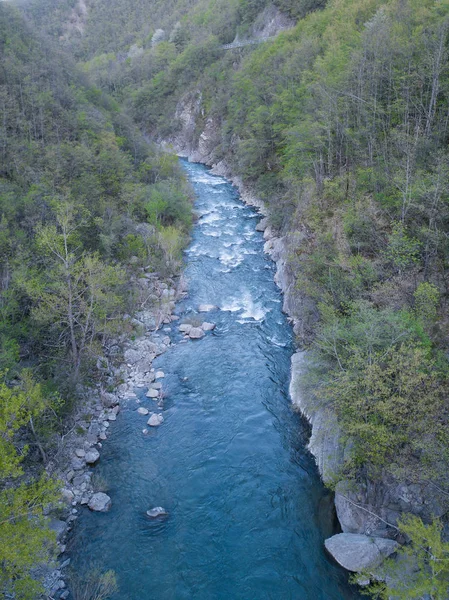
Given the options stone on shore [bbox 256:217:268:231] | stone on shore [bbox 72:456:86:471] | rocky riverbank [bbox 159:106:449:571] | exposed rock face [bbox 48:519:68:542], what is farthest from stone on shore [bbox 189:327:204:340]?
stone on shore [bbox 256:217:268:231]

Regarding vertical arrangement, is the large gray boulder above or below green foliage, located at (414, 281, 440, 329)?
below

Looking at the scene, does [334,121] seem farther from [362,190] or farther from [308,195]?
[362,190]

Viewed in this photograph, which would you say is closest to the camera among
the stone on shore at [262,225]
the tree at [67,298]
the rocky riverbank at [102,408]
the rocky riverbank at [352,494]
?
the rocky riverbank at [352,494]

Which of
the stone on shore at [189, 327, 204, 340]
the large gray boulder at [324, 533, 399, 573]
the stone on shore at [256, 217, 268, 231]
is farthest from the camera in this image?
the stone on shore at [256, 217, 268, 231]

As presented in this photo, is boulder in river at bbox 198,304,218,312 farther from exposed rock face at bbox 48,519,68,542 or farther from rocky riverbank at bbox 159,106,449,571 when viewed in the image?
exposed rock face at bbox 48,519,68,542

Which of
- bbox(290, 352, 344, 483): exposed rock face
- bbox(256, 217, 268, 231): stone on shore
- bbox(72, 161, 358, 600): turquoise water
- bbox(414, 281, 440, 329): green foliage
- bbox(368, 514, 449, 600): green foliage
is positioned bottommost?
bbox(72, 161, 358, 600): turquoise water

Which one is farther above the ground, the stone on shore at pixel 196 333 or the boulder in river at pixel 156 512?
the stone on shore at pixel 196 333

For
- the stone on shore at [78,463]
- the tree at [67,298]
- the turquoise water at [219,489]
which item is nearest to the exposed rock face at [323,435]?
the turquoise water at [219,489]

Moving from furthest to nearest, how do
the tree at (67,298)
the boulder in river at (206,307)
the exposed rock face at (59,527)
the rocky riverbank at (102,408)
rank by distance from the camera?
the boulder in river at (206,307) < the tree at (67,298) < the rocky riverbank at (102,408) < the exposed rock face at (59,527)

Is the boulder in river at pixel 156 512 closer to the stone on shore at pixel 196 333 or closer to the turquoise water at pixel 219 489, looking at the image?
the turquoise water at pixel 219 489
